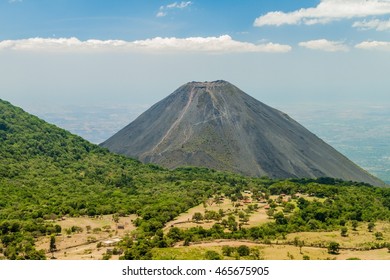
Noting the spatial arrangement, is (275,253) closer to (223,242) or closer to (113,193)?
(223,242)

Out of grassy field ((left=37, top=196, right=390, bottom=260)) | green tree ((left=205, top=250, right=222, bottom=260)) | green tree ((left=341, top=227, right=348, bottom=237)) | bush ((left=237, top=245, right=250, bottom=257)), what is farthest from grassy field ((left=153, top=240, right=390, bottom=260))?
green tree ((left=341, top=227, right=348, bottom=237))

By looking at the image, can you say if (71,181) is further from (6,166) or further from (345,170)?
(345,170)

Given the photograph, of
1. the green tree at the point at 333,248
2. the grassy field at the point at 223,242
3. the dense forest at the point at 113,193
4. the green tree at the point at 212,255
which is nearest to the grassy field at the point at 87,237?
the grassy field at the point at 223,242

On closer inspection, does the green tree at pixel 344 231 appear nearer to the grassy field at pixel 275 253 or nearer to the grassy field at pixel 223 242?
the grassy field at pixel 223 242

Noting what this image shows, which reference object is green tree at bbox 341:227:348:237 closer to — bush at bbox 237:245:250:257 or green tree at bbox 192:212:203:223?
bush at bbox 237:245:250:257

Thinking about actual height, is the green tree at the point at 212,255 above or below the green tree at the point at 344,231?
above

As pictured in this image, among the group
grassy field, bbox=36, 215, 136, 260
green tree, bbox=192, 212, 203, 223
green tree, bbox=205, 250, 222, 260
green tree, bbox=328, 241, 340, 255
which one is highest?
green tree, bbox=205, 250, 222, 260

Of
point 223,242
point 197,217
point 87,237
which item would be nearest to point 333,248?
point 223,242

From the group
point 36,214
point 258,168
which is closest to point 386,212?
point 36,214
